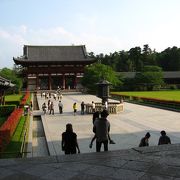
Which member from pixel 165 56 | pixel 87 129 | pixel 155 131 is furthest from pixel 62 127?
pixel 165 56

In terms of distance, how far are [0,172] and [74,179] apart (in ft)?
5.73

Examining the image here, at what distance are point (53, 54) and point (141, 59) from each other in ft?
154

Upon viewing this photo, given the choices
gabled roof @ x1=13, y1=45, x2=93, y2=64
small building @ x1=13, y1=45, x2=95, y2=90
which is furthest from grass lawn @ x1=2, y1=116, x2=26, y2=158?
gabled roof @ x1=13, y1=45, x2=93, y2=64

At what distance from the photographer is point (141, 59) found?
119m

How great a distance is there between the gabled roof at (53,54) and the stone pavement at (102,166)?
68.1m

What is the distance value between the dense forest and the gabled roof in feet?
89.8

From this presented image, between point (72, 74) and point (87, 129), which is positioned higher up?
point (72, 74)

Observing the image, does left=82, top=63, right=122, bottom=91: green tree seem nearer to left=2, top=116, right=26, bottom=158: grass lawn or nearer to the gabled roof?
the gabled roof

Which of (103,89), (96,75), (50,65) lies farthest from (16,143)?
(50,65)

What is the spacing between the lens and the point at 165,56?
4469 inches

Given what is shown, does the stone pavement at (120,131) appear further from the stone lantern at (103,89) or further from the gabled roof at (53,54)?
the gabled roof at (53,54)

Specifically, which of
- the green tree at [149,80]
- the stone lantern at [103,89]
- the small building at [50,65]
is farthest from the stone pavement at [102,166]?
the small building at [50,65]

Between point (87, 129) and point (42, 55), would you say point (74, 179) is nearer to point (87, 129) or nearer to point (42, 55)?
point (87, 129)

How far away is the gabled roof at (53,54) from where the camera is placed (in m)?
76.9
